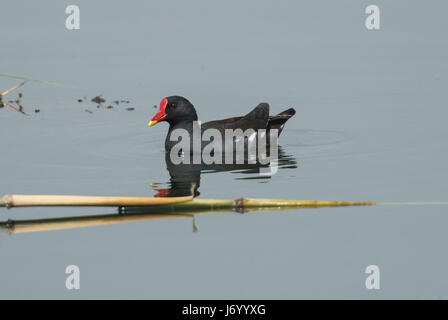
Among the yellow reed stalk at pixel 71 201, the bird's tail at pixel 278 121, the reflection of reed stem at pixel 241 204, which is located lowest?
the reflection of reed stem at pixel 241 204

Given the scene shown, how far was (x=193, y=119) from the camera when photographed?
Result: 1005 centimetres

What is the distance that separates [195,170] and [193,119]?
4.69 feet

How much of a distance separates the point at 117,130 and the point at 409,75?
481 centimetres

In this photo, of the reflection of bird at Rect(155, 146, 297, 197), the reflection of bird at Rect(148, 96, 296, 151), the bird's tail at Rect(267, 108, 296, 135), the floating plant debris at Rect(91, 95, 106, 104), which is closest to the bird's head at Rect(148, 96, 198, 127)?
the reflection of bird at Rect(148, 96, 296, 151)

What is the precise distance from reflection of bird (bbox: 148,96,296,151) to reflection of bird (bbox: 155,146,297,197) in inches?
22.4

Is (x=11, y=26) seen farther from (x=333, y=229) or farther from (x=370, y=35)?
(x=333, y=229)

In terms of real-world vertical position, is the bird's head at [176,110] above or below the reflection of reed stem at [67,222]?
above

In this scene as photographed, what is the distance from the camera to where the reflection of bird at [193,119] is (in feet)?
32.0

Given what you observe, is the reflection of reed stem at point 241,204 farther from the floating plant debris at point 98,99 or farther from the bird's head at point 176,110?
the floating plant debris at point 98,99

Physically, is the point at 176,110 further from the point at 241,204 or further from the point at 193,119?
the point at 241,204

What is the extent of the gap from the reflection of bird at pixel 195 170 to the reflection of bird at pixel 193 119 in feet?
1.87

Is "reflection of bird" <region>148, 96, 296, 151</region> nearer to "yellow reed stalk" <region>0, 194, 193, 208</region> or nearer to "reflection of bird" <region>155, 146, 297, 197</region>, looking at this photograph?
"reflection of bird" <region>155, 146, 297, 197</region>

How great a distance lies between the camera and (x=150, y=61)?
13219mm

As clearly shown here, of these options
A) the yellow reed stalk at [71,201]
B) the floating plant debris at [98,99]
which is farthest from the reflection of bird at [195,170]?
the floating plant debris at [98,99]
